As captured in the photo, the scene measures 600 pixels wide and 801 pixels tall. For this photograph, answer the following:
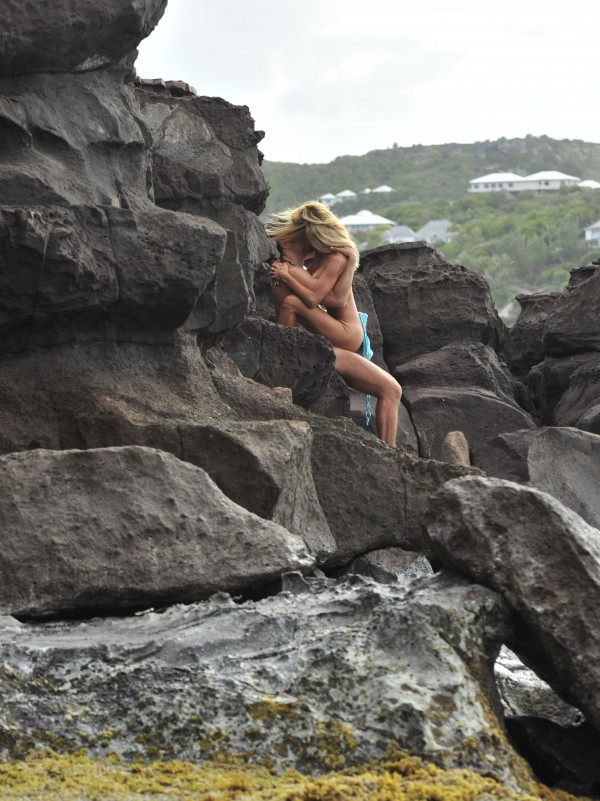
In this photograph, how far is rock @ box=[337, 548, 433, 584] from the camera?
6.09 metres

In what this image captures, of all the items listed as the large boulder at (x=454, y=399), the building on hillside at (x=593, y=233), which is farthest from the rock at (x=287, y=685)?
the building on hillside at (x=593, y=233)

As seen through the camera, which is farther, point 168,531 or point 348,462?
point 348,462

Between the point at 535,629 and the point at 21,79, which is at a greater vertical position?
the point at 21,79

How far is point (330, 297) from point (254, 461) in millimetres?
3126

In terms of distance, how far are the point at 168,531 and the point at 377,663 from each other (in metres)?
1.12

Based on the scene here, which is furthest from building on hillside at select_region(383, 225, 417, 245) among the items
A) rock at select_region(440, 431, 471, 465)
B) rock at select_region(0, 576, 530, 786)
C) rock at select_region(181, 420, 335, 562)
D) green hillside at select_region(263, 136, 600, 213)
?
rock at select_region(0, 576, 530, 786)

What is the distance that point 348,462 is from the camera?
621 cm

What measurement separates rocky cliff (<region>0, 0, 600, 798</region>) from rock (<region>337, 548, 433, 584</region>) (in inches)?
0.6

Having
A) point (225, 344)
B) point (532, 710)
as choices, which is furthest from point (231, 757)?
point (225, 344)

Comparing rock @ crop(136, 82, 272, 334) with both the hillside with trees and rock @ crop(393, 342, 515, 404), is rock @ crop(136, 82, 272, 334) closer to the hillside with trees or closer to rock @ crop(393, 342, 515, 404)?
rock @ crop(393, 342, 515, 404)

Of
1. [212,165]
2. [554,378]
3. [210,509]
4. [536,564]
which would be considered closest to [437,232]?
[554,378]

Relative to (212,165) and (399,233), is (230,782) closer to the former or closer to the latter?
(212,165)

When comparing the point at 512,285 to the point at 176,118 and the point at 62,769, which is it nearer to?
the point at 176,118

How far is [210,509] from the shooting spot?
4.53 m
